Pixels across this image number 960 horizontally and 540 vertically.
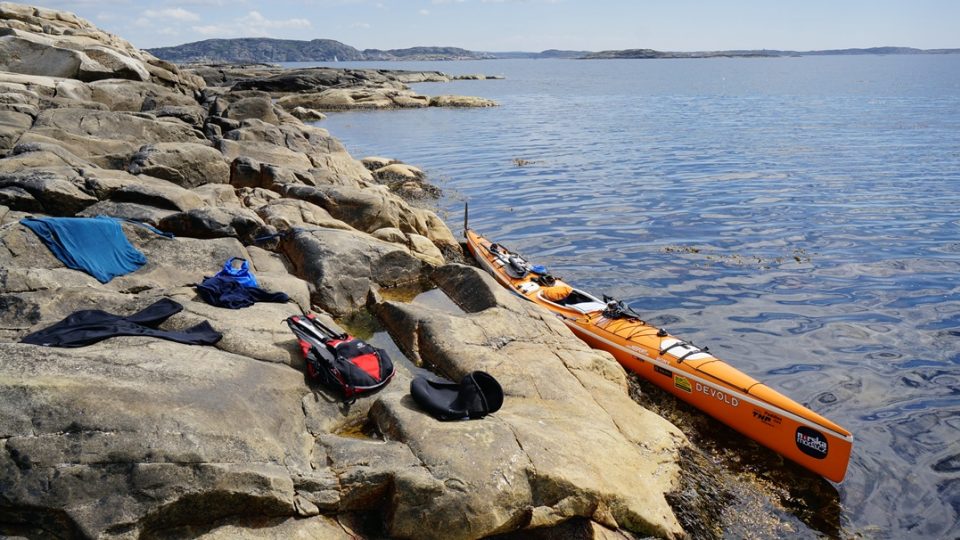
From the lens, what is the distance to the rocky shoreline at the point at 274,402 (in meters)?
5.00

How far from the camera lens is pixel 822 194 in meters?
23.2

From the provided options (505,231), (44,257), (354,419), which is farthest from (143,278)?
(505,231)

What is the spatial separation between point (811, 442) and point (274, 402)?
6.74m

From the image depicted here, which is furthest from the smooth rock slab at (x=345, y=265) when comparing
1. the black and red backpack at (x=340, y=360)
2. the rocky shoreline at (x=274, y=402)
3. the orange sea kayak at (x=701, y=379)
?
the orange sea kayak at (x=701, y=379)

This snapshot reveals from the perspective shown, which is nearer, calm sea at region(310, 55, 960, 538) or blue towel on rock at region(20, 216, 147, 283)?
blue towel on rock at region(20, 216, 147, 283)

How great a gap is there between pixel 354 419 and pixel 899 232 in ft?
59.6

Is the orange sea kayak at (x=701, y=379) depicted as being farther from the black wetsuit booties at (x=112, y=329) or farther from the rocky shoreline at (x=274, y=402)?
the black wetsuit booties at (x=112, y=329)

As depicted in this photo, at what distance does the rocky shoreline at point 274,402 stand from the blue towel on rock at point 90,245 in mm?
163

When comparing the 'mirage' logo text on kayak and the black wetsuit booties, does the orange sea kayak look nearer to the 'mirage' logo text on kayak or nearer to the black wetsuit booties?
the 'mirage' logo text on kayak

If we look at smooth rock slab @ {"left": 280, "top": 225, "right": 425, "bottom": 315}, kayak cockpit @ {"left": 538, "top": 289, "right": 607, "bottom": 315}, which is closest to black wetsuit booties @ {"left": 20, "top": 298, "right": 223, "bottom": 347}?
smooth rock slab @ {"left": 280, "top": 225, "right": 425, "bottom": 315}

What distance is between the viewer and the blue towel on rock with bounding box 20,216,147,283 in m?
9.03

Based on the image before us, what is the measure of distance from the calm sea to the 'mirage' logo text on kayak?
0.54 meters

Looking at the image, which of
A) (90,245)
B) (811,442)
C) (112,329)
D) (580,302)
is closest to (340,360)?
(112,329)

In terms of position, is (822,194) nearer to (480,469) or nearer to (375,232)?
(375,232)
